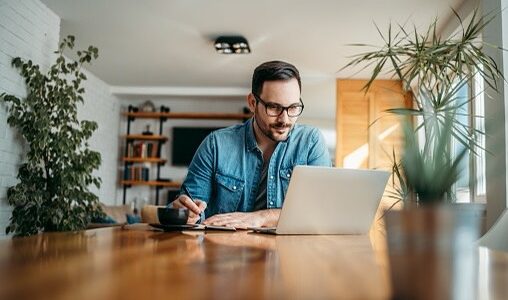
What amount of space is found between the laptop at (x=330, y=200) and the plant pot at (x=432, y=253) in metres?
1.00

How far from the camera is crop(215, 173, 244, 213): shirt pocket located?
201 cm

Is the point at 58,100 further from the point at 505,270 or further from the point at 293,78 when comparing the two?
the point at 505,270

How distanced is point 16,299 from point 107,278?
12 centimetres

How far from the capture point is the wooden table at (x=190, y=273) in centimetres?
45

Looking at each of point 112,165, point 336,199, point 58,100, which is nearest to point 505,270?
point 336,199

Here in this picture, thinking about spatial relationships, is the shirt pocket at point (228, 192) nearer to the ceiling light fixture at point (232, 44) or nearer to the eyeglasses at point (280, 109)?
the eyeglasses at point (280, 109)

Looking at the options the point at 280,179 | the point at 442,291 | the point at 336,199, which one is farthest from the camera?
the point at 280,179

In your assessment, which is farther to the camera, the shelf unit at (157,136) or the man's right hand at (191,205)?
the shelf unit at (157,136)

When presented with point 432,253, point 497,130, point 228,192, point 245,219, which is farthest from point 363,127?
point 432,253

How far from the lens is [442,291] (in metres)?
0.36

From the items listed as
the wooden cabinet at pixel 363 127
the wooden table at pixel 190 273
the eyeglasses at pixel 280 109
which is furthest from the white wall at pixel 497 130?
the wooden cabinet at pixel 363 127

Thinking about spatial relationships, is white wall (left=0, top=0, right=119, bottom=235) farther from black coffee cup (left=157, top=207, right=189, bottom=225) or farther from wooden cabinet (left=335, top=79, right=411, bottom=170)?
wooden cabinet (left=335, top=79, right=411, bottom=170)

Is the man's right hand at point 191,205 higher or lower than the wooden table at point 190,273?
higher

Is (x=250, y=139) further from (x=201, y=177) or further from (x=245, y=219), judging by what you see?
(x=245, y=219)
